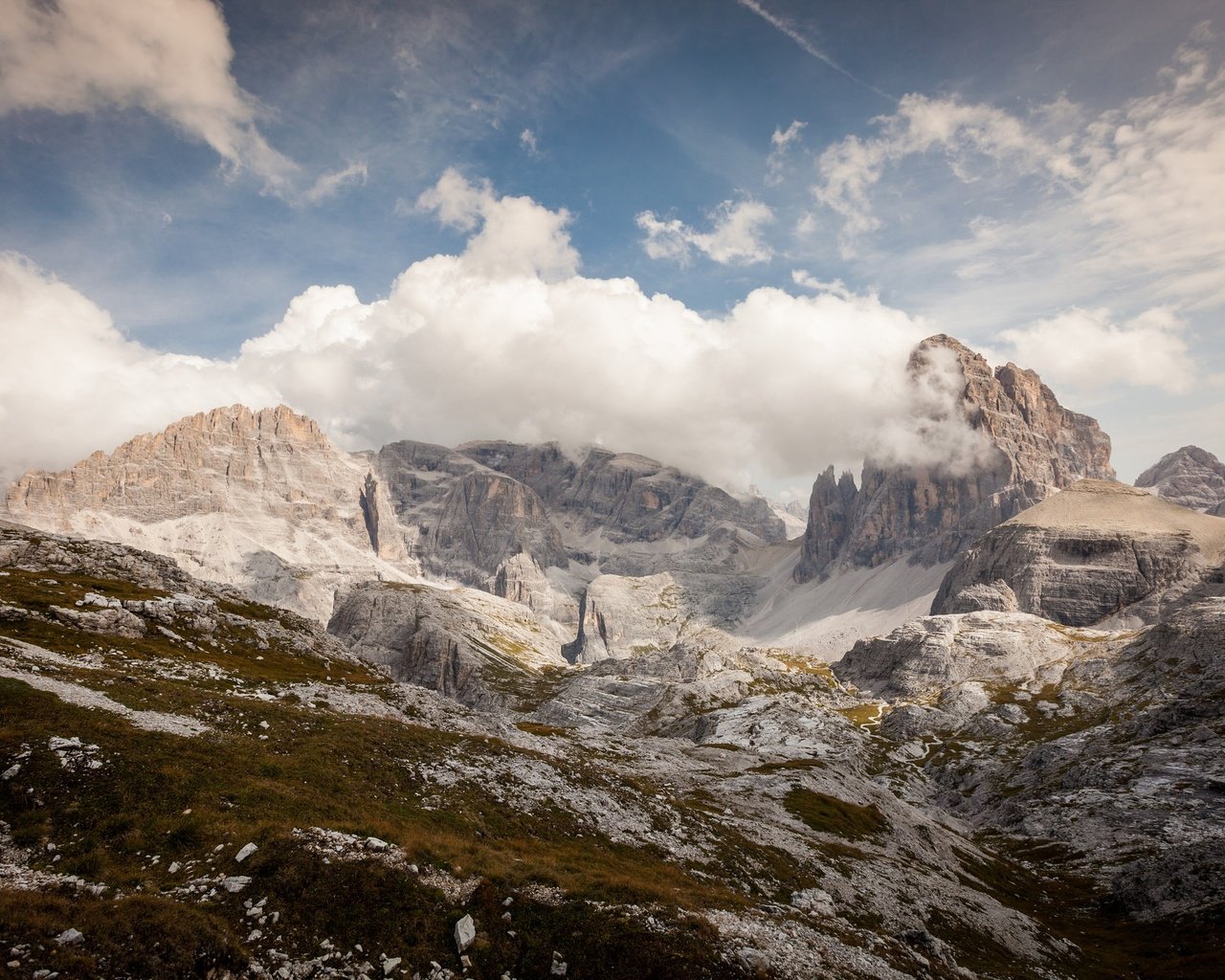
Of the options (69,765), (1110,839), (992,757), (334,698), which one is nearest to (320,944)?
(69,765)

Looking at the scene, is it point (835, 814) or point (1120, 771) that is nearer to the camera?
point (835, 814)

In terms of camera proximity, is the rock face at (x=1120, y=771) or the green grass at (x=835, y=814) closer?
the green grass at (x=835, y=814)

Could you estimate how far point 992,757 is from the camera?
162250 millimetres

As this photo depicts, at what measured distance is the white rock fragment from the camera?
22906 mm

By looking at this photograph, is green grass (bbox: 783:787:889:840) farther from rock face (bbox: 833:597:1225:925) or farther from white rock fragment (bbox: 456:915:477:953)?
white rock fragment (bbox: 456:915:477:953)

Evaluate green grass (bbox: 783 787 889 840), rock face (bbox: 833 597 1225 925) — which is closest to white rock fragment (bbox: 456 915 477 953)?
green grass (bbox: 783 787 889 840)

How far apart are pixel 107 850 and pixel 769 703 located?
561 ft

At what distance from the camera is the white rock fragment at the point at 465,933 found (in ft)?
75.2

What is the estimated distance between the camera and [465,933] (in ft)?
76.1

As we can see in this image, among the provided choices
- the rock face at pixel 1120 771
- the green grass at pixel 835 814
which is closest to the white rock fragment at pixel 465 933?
the green grass at pixel 835 814

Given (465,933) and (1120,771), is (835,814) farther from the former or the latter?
(1120,771)

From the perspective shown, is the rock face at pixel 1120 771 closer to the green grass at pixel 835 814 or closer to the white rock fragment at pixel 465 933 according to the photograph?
the green grass at pixel 835 814

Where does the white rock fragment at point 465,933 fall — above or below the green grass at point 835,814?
above

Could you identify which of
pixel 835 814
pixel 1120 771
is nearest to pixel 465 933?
pixel 835 814
